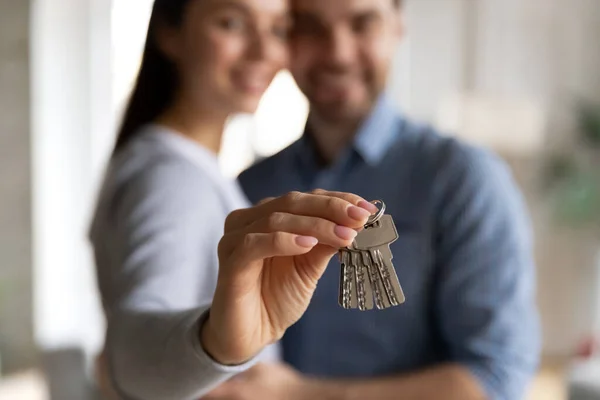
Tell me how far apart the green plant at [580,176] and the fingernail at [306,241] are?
0.55 m

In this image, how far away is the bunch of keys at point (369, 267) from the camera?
0.26 m

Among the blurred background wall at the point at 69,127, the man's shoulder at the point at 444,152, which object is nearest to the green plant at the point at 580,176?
the blurred background wall at the point at 69,127

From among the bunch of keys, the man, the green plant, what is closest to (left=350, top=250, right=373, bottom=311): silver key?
the bunch of keys

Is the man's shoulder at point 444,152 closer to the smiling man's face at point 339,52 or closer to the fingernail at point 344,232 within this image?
the smiling man's face at point 339,52

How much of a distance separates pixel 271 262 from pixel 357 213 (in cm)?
5

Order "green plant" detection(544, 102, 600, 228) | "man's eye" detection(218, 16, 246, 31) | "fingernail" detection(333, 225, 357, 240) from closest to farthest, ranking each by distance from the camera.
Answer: "fingernail" detection(333, 225, 357, 240) → "man's eye" detection(218, 16, 246, 31) → "green plant" detection(544, 102, 600, 228)

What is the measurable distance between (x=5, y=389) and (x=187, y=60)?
11.2 inches

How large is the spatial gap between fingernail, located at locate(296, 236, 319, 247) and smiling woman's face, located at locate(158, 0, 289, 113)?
0.50ft

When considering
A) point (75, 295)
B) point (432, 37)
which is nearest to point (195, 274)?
point (75, 295)

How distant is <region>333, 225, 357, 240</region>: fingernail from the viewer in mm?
249

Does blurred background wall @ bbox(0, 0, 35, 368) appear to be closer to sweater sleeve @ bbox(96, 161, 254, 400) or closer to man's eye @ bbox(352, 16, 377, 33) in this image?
sweater sleeve @ bbox(96, 161, 254, 400)

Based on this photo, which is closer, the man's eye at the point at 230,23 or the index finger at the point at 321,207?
the index finger at the point at 321,207

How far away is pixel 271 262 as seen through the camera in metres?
0.28

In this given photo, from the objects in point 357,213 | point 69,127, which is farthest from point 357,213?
point 69,127
